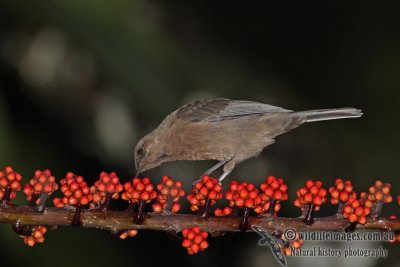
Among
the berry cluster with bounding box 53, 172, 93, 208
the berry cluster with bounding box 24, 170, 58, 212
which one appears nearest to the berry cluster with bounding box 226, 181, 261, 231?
the berry cluster with bounding box 53, 172, 93, 208

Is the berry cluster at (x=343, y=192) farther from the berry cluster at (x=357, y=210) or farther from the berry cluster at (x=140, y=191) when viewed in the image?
the berry cluster at (x=140, y=191)

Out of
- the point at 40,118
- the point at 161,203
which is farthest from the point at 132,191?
the point at 40,118

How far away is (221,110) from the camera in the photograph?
7.44m

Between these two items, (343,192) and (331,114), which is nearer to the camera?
(343,192)

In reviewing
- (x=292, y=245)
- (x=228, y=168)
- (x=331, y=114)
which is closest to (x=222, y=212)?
(x=292, y=245)

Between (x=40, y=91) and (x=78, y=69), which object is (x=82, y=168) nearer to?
(x=40, y=91)

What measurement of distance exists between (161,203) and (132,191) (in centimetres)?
32

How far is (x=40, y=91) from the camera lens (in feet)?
19.7

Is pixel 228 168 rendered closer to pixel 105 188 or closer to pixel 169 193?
pixel 169 193

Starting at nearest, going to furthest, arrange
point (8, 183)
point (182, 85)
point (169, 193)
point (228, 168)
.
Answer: point (8, 183) < point (169, 193) < point (182, 85) < point (228, 168)

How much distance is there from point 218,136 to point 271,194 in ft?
11.5

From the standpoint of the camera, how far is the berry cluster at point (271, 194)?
3.99 m

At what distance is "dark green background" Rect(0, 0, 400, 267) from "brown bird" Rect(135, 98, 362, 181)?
0.25m

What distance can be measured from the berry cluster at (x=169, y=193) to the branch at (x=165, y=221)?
0.16 feet
